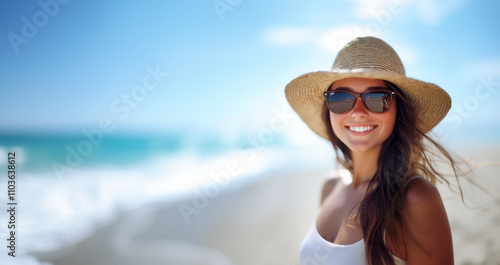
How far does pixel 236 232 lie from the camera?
5723 millimetres

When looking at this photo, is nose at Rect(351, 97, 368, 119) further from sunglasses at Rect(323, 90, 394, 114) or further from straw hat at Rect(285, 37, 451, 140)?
straw hat at Rect(285, 37, 451, 140)

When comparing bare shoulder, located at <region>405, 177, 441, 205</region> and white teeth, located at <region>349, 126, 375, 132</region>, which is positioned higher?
white teeth, located at <region>349, 126, 375, 132</region>

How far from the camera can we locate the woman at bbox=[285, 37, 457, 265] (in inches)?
67.6

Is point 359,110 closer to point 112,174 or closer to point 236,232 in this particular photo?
point 236,232

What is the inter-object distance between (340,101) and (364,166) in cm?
49

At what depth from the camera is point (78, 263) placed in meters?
4.90

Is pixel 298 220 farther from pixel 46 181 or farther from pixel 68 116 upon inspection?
pixel 68 116

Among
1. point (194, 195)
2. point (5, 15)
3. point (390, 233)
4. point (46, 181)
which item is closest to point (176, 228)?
point (194, 195)

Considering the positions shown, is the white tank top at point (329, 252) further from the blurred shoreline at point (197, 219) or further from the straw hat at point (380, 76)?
the blurred shoreline at point (197, 219)

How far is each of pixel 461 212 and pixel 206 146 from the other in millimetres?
15322

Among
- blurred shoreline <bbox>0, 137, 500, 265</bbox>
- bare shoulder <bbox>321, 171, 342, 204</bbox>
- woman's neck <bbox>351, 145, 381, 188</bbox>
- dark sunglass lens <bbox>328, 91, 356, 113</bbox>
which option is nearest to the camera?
dark sunglass lens <bbox>328, 91, 356, 113</bbox>

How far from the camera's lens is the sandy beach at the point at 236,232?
15.7ft

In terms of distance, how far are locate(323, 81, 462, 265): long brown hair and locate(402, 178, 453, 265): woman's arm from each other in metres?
0.06

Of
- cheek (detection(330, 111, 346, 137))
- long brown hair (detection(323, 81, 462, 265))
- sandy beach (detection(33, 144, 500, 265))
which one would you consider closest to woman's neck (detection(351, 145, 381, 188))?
long brown hair (detection(323, 81, 462, 265))
